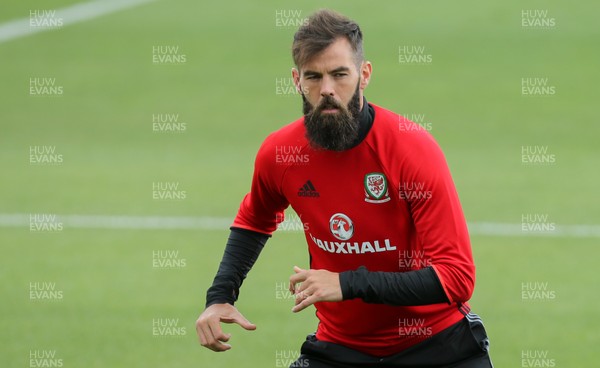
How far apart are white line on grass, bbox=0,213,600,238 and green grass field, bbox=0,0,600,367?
171mm

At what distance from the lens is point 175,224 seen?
16266 mm

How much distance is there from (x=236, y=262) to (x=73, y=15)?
74.6 ft

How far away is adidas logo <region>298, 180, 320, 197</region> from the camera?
691 centimetres

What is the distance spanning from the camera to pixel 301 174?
694 centimetres

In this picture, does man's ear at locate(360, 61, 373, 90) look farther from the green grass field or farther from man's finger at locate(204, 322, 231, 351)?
the green grass field

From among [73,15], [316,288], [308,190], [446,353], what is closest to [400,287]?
[316,288]

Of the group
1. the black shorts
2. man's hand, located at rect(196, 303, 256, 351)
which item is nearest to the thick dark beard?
man's hand, located at rect(196, 303, 256, 351)

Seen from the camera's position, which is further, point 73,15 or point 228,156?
point 73,15

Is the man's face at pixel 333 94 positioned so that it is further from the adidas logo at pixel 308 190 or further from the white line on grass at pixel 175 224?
the white line on grass at pixel 175 224

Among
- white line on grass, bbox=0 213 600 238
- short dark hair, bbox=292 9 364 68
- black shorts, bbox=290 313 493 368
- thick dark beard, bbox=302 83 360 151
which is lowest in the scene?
white line on grass, bbox=0 213 600 238

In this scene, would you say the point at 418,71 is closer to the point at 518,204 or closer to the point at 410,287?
the point at 518,204

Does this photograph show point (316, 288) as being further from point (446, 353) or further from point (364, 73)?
point (364, 73)

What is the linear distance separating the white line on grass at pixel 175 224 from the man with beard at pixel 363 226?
8.78 meters

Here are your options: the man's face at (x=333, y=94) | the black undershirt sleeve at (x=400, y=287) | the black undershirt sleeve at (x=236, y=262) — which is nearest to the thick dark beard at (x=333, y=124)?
the man's face at (x=333, y=94)
